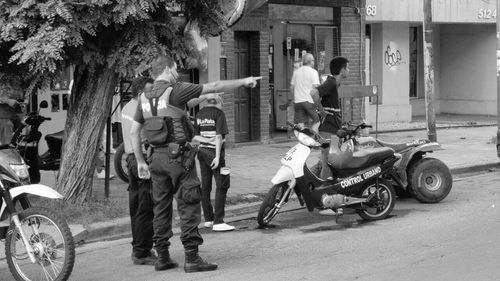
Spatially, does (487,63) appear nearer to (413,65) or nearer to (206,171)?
(413,65)

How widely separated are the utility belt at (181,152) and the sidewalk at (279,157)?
89.4 inches

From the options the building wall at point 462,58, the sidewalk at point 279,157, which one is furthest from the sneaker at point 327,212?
the building wall at point 462,58

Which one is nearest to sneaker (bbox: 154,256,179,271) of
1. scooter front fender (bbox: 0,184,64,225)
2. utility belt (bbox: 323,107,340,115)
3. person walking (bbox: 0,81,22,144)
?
scooter front fender (bbox: 0,184,64,225)

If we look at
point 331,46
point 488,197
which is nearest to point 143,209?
point 488,197

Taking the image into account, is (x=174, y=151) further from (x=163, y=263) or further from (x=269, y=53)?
(x=269, y=53)

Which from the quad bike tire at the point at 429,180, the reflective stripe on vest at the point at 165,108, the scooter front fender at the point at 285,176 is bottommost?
the quad bike tire at the point at 429,180

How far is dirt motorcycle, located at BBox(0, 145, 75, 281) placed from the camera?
6.74 m

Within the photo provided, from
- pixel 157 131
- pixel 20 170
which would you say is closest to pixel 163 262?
pixel 157 131

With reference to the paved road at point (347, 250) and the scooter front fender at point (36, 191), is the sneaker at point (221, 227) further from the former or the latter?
the scooter front fender at point (36, 191)

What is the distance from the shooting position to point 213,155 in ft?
31.3

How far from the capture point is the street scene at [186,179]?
24.3 ft

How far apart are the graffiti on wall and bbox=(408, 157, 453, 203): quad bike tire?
10613 millimetres

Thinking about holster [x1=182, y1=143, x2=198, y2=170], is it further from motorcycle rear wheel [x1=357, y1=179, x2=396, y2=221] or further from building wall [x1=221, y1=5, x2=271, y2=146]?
building wall [x1=221, y1=5, x2=271, y2=146]

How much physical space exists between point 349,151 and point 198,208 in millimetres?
2958
